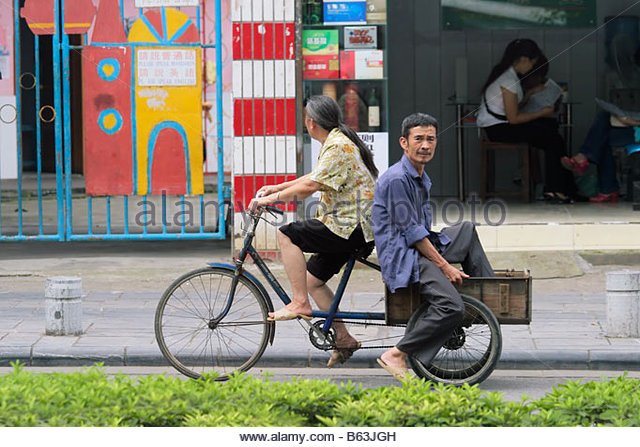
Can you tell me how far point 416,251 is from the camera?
23.2ft

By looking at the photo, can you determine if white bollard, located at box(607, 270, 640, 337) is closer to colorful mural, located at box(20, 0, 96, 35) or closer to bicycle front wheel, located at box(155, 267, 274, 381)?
bicycle front wheel, located at box(155, 267, 274, 381)

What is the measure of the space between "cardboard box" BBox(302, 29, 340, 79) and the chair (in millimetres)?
3179

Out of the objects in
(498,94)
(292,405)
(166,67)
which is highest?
(166,67)

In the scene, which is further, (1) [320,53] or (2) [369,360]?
(1) [320,53]

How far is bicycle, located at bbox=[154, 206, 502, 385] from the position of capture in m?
7.19

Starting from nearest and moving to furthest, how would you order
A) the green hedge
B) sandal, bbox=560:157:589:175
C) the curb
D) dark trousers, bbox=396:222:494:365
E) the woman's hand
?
the green hedge → dark trousers, bbox=396:222:494:365 → the curb → the woman's hand → sandal, bbox=560:157:589:175

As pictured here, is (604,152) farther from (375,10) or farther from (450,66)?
(375,10)

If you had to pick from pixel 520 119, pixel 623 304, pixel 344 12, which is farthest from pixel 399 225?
pixel 520 119

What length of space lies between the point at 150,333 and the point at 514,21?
6732 mm

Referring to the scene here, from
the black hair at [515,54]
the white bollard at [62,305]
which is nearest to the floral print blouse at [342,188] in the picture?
the white bollard at [62,305]

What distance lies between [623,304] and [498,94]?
6.23 meters

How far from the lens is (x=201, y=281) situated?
7.23m

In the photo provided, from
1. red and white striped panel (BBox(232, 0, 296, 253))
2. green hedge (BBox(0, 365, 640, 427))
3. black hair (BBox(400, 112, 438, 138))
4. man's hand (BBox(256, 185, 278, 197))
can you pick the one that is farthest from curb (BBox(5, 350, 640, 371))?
red and white striped panel (BBox(232, 0, 296, 253))

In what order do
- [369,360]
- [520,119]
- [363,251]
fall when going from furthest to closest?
[520,119] < [369,360] < [363,251]
